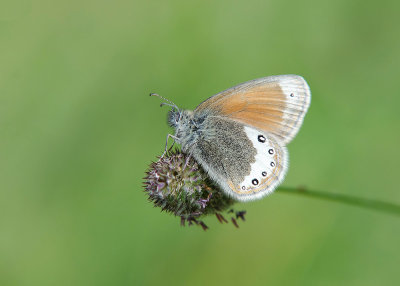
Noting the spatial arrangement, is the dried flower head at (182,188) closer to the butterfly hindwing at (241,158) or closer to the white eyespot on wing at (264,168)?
the butterfly hindwing at (241,158)

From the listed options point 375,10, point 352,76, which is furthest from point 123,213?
point 375,10

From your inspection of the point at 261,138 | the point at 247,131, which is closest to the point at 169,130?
the point at 247,131

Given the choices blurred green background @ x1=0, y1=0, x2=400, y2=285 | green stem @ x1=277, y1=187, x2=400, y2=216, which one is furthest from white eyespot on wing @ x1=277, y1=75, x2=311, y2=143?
blurred green background @ x1=0, y1=0, x2=400, y2=285

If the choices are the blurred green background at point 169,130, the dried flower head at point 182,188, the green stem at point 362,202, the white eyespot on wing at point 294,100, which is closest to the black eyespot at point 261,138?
the white eyespot on wing at point 294,100

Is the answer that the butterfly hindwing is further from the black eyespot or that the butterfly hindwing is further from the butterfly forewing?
the butterfly forewing

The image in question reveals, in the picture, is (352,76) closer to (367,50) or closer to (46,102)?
(367,50)

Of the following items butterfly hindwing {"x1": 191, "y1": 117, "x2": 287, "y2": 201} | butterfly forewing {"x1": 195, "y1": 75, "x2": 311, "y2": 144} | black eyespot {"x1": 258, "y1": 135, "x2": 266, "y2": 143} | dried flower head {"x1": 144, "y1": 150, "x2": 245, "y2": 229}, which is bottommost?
dried flower head {"x1": 144, "y1": 150, "x2": 245, "y2": 229}

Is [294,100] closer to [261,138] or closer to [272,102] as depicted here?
[272,102]
